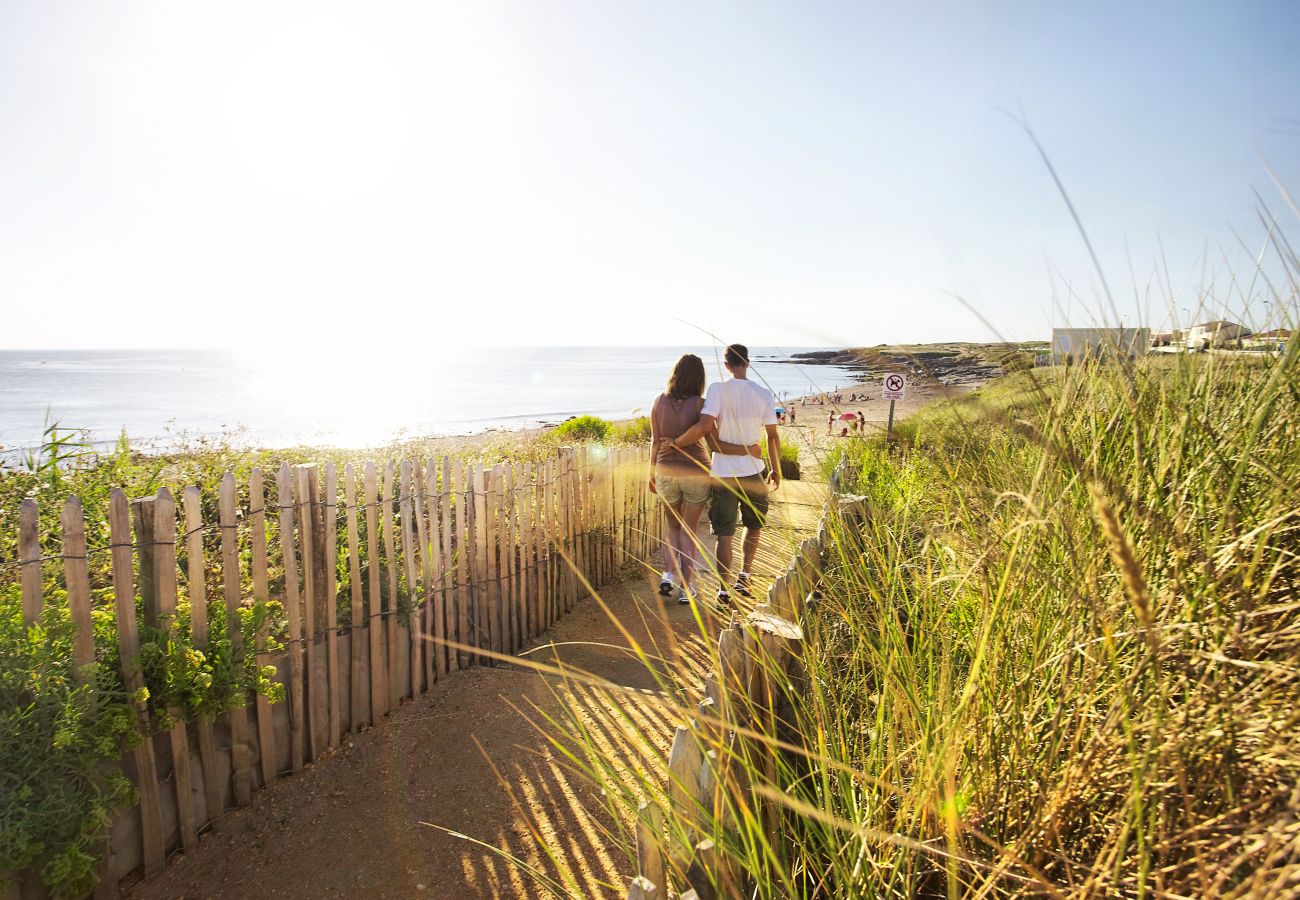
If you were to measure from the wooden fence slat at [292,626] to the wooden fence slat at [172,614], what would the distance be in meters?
→ 0.48

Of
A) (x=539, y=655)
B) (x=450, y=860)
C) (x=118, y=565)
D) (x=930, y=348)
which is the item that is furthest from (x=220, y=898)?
(x=930, y=348)

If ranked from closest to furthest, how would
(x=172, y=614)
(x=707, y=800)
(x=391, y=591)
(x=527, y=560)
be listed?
(x=707, y=800) → (x=172, y=614) → (x=391, y=591) → (x=527, y=560)

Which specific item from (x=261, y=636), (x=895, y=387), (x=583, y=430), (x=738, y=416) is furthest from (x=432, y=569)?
(x=583, y=430)

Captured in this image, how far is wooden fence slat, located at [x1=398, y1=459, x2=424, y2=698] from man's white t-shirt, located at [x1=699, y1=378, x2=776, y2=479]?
1988 mm

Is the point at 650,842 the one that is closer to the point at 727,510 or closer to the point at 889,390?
the point at 727,510

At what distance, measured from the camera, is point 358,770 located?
3.24 metres

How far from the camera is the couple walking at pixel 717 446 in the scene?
4.59 m

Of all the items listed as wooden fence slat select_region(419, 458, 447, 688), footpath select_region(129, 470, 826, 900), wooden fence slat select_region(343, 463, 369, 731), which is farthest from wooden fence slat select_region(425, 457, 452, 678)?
wooden fence slat select_region(343, 463, 369, 731)

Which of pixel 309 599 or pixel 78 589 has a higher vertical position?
pixel 78 589

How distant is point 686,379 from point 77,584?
3.60 meters

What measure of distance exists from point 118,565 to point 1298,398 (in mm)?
3414

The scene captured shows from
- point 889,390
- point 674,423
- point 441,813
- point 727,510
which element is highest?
point 889,390

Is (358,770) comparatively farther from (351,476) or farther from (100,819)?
(351,476)

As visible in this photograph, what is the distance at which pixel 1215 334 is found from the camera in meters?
1.88
